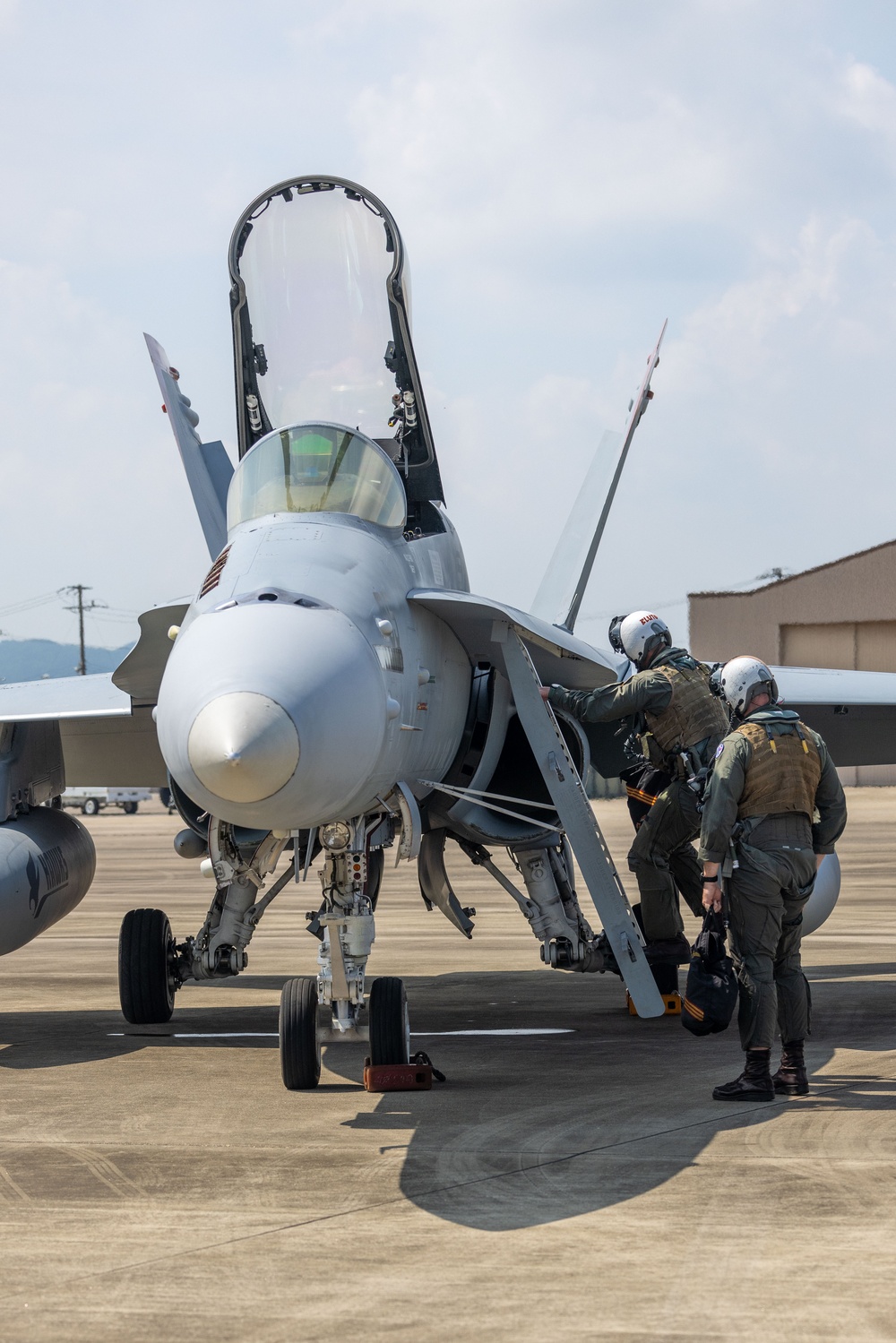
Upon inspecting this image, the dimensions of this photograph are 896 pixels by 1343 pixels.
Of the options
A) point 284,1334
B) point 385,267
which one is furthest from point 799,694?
point 284,1334

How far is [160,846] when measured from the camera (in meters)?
36.6

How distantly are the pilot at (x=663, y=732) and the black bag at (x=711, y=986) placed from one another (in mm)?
1600

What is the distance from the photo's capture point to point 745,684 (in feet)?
24.2

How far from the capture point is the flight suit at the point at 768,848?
697cm

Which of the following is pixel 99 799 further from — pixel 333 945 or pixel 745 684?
pixel 745 684

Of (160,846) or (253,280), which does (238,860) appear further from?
(160,846)

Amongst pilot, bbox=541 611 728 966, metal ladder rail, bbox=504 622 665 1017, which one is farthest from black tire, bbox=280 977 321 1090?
pilot, bbox=541 611 728 966

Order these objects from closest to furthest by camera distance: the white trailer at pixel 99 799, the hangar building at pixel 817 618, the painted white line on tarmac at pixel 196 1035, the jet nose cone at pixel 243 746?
the jet nose cone at pixel 243 746
the painted white line on tarmac at pixel 196 1035
the hangar building at pixel 817 618
the white trailer at pixel 99 799

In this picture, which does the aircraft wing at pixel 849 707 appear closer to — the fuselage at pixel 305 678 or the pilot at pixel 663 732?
the pilot at pixel 663 732

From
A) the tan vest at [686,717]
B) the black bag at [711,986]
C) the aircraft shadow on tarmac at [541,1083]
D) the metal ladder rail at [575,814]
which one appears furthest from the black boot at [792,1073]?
the tan vest at [686,717]

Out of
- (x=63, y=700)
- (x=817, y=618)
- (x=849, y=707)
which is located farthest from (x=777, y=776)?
(x=817, y=618)

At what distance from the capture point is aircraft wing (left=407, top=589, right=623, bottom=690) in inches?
298

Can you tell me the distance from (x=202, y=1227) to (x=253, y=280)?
5993 millimetres

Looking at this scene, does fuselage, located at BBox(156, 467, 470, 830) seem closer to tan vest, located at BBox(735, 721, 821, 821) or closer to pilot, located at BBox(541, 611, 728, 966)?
pilot, located at BBox(541, 611, 728, 966)
